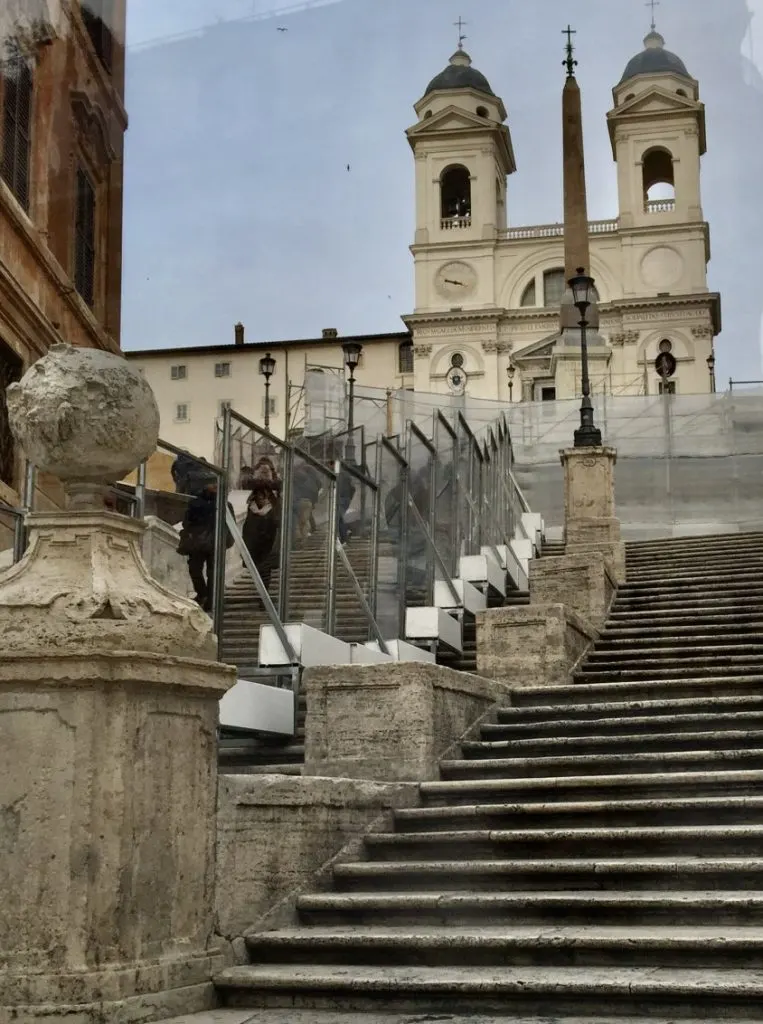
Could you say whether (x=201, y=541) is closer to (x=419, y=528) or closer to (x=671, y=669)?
(x=671, y=669)

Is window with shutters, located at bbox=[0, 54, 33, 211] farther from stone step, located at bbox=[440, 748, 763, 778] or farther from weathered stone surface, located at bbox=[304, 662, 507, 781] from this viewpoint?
stone step, located at bbox=[440, 748, 763, 778]

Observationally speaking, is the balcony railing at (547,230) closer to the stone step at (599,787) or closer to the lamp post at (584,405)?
the lamp post at (584,405)

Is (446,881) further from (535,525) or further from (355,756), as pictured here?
(535,525)

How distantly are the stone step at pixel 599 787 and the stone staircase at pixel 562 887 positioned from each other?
10 mm

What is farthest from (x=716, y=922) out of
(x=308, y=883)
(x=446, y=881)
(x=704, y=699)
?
(x=704, y=699)

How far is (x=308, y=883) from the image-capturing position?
20.9 feet

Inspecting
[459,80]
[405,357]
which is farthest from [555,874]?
[405,357]

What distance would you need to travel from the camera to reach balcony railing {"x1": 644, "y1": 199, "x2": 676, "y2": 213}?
219 feet

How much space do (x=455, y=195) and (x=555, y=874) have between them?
64.3 meters

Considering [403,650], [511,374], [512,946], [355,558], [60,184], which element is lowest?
[512,946]

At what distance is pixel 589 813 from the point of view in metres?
6.85

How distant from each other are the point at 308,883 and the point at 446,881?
0.65 meters

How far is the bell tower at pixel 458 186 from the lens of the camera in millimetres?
59250

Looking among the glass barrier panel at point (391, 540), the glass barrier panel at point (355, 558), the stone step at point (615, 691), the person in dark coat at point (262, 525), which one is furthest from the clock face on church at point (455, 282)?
the stone step at point (615, 691)
